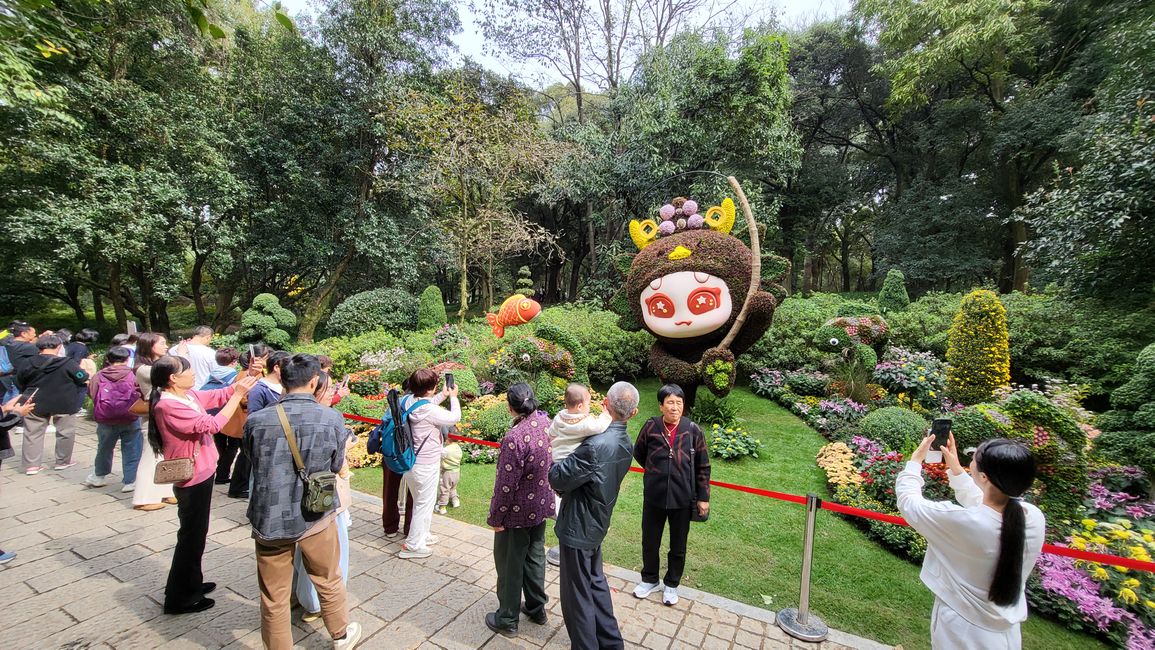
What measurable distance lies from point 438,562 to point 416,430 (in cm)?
108

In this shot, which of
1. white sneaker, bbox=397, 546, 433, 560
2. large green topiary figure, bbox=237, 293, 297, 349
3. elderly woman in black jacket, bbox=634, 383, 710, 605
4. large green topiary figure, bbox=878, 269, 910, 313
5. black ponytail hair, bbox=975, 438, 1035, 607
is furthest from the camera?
large green topiary figure, bbox=878, 269, 910, 313

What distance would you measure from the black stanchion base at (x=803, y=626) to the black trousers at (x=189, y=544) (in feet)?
12.4

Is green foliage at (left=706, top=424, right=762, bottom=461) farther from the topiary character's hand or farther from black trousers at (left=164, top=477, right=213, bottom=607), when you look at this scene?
black trousers at (left=164, top=477, right=213, bottom=607)

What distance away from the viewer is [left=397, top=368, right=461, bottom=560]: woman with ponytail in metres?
3.68

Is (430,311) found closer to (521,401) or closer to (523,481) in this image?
(521,401)

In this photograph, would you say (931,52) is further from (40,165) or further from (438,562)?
(40,165)

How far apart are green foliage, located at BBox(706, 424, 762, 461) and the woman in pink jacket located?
5.28m

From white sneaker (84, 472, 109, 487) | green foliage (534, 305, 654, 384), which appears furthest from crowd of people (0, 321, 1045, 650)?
green foliage (534, 305, 654, 384)

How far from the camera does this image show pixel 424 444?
375cm

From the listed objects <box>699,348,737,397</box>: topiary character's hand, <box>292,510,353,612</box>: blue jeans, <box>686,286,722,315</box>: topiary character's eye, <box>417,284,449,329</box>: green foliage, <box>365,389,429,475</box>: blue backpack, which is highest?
<box>686,286,722,315</box>: topiary character's eye

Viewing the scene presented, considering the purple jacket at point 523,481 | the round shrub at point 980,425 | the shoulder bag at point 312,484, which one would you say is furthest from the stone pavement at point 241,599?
the round shrub at point 980,425

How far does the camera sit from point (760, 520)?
472 centimetres

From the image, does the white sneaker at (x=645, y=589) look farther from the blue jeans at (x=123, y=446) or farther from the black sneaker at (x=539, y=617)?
the blue jeans at (x=123, y=446)

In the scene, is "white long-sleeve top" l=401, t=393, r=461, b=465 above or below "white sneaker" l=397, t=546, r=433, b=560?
above
